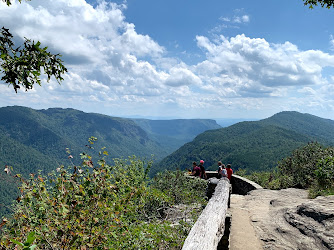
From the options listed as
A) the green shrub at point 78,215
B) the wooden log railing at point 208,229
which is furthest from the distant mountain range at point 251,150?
the green shrub at point 78,215

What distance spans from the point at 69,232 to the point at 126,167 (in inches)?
229

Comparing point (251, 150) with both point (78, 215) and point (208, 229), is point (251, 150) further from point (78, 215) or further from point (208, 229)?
point (78, 215)

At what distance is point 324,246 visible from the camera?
4.73 meters

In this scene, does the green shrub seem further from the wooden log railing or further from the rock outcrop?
the rock outcrop

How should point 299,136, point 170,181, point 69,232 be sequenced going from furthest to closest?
point 299,136, point 170,181, point 69,232

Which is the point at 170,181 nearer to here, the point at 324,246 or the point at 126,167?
the point at 126,167

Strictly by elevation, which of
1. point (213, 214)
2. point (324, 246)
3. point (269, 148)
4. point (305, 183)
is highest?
point (213, 214)

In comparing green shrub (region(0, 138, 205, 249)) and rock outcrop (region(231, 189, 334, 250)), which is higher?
green shrub (region(0, 138, 205, 249))

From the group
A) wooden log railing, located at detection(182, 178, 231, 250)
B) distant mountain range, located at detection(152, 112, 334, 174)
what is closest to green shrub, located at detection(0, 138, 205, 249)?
wooden log railing, located at detection(182, 178, 231, 250)

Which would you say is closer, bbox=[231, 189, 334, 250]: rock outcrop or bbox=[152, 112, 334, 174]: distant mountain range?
bbox=[231, 189, 334, 250]: rock outcrop

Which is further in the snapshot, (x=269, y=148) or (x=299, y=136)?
(x=299, y=136)

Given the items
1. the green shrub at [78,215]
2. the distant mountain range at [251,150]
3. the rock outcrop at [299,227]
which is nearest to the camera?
the green shrub at [78,215]

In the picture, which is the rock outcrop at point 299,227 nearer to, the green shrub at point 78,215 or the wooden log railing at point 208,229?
the wooden log railing at point 208,229

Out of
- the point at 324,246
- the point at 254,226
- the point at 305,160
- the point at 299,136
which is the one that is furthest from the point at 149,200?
the point at 299,136
